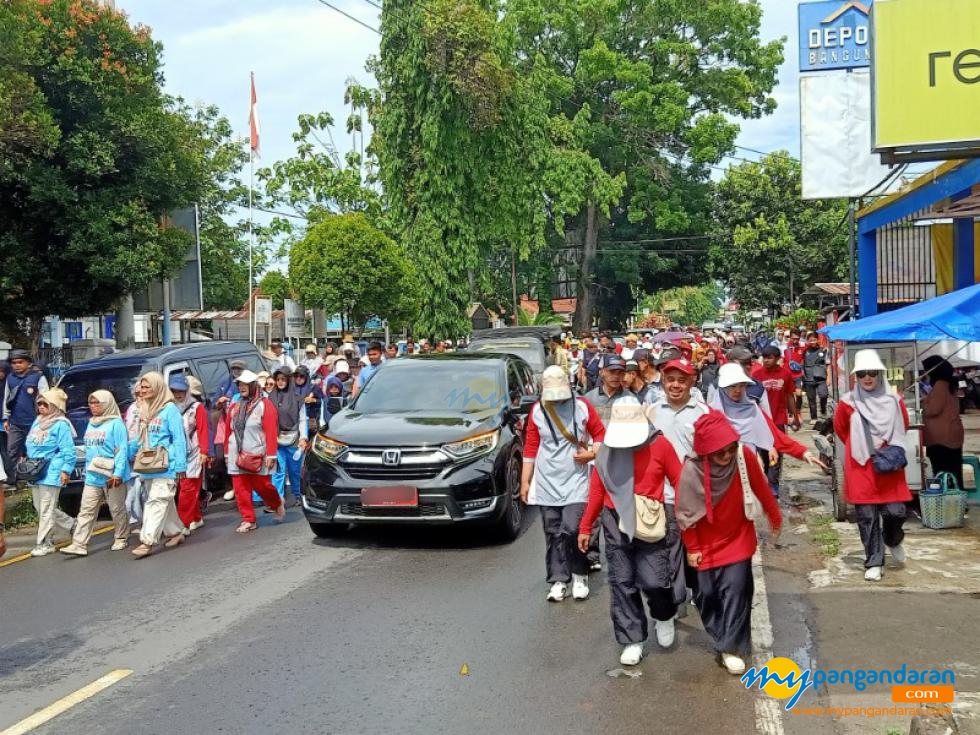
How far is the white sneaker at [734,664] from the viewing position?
530 centimetres

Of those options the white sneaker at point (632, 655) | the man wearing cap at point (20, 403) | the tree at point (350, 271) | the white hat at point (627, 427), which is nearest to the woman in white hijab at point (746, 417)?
the white hat at point (627, 427)

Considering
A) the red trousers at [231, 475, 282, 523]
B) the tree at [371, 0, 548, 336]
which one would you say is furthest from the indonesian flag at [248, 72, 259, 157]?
the red trousers at [231, 475, 282, 523]

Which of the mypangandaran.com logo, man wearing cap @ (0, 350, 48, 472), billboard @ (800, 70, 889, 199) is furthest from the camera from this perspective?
billboard @ (800, 70, 889, 199)

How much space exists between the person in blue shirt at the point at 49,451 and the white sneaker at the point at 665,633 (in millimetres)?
5801

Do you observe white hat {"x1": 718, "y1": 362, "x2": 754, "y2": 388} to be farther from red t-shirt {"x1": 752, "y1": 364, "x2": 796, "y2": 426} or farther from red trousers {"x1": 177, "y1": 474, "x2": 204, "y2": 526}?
red trousers {"x1": 177, "y1": 474, "x2": 204, "y2": 526}

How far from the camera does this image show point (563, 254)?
47.6 meters

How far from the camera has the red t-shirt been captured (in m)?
11.0

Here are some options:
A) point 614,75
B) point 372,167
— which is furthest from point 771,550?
point 614,75

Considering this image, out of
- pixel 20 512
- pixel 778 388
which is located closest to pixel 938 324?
pixel 778 388

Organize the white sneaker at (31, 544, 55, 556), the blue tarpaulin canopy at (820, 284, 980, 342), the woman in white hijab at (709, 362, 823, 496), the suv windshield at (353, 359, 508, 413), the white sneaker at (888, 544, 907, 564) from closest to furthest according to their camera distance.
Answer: the woman in white hijab at (709, 362, 823, 496) < the white sneaker at (888, 544, 907, 564) < the blue tarpaulin canopy at (820, 284, 980, 342) < the white sneaker at (31, 544, 55, 556) < the suv windshield at (353, 359, 508, 413)

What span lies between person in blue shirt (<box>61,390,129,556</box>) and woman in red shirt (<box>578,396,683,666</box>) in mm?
5143

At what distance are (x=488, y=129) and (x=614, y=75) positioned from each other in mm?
16509

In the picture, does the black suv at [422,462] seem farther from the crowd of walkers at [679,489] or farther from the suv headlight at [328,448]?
the crowd of walkers at [679,489]

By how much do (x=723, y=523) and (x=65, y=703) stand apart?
3.62m
